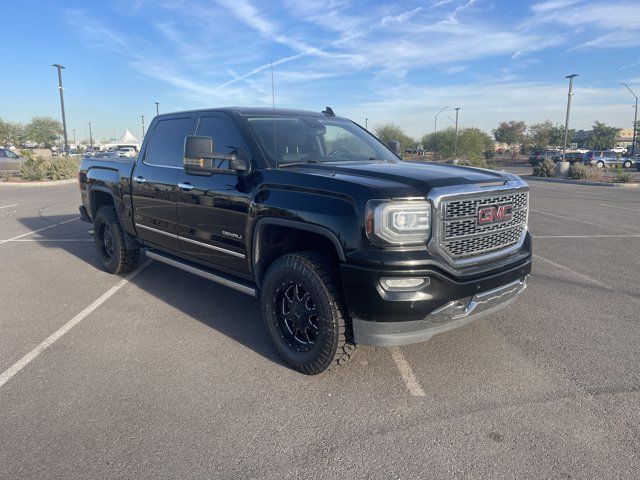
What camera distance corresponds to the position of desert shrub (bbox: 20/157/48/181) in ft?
73.7

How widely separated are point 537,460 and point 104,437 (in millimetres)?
2414

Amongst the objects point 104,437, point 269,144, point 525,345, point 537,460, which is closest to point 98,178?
point 269,144

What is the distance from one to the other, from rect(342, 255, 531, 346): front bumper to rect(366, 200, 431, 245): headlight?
206 mm

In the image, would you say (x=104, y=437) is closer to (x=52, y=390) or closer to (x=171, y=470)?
(x=171, y=470)

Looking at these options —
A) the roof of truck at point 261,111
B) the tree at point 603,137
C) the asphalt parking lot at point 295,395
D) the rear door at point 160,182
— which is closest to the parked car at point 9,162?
the asphalt parking lot at point 295,395

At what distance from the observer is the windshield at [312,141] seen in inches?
158

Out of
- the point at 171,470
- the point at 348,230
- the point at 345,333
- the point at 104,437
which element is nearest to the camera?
the point at 171,470

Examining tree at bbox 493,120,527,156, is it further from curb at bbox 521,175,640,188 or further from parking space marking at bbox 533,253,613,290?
parking space marking at bbox 533,253,613,290

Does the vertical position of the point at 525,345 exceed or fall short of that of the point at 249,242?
it falls short

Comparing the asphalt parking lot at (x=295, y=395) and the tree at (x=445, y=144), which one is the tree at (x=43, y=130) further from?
the asphalt parking lot at (x=295, y=395)

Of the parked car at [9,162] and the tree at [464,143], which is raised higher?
the tree at [464,143]

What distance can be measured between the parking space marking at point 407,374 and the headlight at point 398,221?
1051 mm

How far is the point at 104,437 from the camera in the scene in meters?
2.74

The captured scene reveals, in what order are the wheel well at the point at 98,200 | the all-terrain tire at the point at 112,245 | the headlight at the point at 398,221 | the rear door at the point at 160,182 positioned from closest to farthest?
the headlight at the point at 398,221
the rear door at the point at 160,182
the all-terrain tire at the point at 112,245
the wheel well at the point at 98,200
